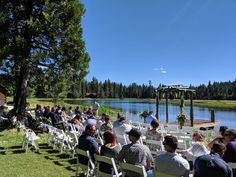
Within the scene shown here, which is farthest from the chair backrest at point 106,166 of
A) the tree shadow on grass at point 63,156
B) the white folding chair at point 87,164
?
the tree shadow on grass at point 63,156

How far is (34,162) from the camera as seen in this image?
34.4 feet

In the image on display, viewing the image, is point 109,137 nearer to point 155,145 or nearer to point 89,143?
point 89,143

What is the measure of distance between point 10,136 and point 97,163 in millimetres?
10938

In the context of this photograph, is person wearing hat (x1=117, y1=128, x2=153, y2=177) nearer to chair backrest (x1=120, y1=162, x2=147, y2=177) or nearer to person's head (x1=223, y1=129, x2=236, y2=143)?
chair backrest (x1=120, y1=162, x2=147, y2=177)

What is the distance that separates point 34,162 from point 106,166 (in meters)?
4.45

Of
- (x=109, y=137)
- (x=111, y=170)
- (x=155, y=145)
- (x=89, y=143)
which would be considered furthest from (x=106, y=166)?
(x=155, y=145)

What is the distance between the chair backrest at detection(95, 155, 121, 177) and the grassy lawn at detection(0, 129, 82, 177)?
2254 millimetres

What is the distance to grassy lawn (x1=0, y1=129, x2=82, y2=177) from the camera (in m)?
9.14

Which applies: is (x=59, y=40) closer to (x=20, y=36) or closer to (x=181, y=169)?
(x=20, y=36)

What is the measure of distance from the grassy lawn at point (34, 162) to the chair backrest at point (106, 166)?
2254mm

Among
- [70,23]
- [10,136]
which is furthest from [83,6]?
[10,136]

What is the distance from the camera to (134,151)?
631 cm

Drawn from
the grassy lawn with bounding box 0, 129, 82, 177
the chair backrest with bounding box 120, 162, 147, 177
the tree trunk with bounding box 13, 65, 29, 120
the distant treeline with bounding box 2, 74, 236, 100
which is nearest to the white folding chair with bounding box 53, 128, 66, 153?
the grassy lawn with bounding box 0, 129, 82, 177

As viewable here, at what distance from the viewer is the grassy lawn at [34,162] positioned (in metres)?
9.14
